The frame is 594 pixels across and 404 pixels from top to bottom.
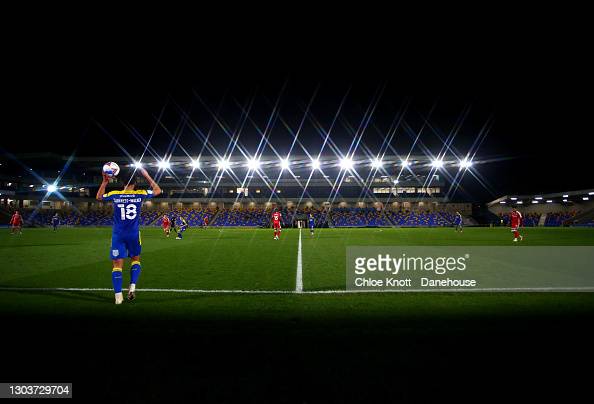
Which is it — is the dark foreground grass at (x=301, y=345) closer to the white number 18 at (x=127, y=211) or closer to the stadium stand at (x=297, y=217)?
the white number 18 at (x=127, y=211)

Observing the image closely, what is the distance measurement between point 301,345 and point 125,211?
4498mm

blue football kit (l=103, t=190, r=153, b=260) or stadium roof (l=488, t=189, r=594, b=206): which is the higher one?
stadium roof (l=488, t=189, r=594, b=206)

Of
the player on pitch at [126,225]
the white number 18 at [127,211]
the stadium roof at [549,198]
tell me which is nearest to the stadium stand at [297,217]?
the stadium roof at [549,198]

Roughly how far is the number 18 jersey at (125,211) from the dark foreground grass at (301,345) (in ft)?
4.35

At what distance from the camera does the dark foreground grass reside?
117 inches

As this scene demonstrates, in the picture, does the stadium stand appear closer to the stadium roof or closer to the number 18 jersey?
the stadium roof

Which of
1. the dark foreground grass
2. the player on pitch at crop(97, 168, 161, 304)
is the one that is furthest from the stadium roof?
the player on pitch at crop(97, 168, 161, 304)

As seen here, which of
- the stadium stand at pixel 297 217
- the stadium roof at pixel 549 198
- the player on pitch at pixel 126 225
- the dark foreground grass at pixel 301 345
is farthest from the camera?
the stadium stand at pixel 297 217

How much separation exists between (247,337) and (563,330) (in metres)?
3.98

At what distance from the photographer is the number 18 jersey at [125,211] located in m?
6.53

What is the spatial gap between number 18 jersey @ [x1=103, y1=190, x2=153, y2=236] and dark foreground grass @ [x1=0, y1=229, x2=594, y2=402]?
1327mm

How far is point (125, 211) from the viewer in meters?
6.56

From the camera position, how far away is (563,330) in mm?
4359

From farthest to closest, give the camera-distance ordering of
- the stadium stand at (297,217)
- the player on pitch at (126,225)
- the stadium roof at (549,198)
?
the stadium stand at (297,217) < the stadium roof at (549,198) < the player on pitch at (126,225)
